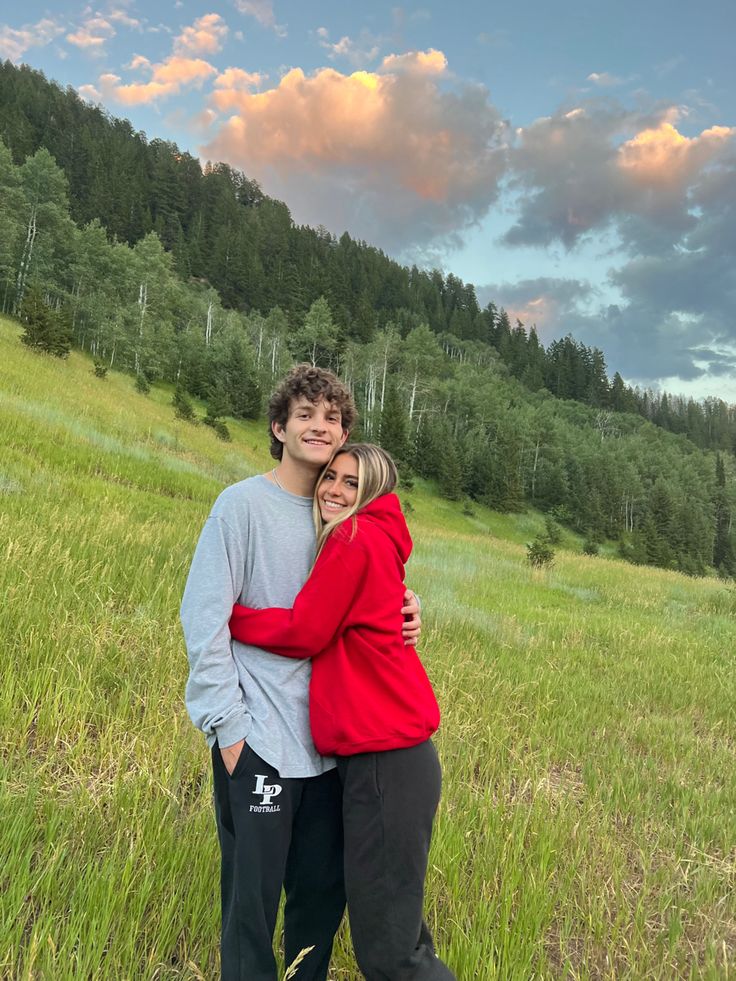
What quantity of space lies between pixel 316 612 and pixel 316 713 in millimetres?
315

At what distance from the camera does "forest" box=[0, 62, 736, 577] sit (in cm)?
4291

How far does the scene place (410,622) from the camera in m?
1.85

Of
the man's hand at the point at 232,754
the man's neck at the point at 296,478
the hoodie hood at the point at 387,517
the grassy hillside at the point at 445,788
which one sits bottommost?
the grassy hillside at the point at 445,788

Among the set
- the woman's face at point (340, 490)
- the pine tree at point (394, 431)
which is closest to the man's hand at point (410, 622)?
the woman's face at point (340, 490)

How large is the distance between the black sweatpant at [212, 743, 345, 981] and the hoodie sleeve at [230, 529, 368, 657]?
1.05 ft

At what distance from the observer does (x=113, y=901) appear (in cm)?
188

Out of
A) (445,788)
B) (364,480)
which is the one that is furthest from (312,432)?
(445,788)

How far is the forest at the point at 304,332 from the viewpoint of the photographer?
1689 inches

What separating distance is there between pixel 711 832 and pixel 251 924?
3.09 m

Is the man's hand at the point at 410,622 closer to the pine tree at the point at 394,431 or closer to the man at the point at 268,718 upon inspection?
the man at the point at 268,718

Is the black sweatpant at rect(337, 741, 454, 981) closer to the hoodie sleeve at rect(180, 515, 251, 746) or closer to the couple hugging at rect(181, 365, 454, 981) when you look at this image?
the couple hugging at rect(181, 365, 454, 981)

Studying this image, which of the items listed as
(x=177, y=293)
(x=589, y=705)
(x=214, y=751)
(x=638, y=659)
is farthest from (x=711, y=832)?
(x=177, y=293)

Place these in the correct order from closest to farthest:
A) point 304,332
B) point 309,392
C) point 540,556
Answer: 1. point 309,392
2. point 540,556
3. point 304,332

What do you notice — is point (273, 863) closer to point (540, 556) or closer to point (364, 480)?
point (364, 480)
